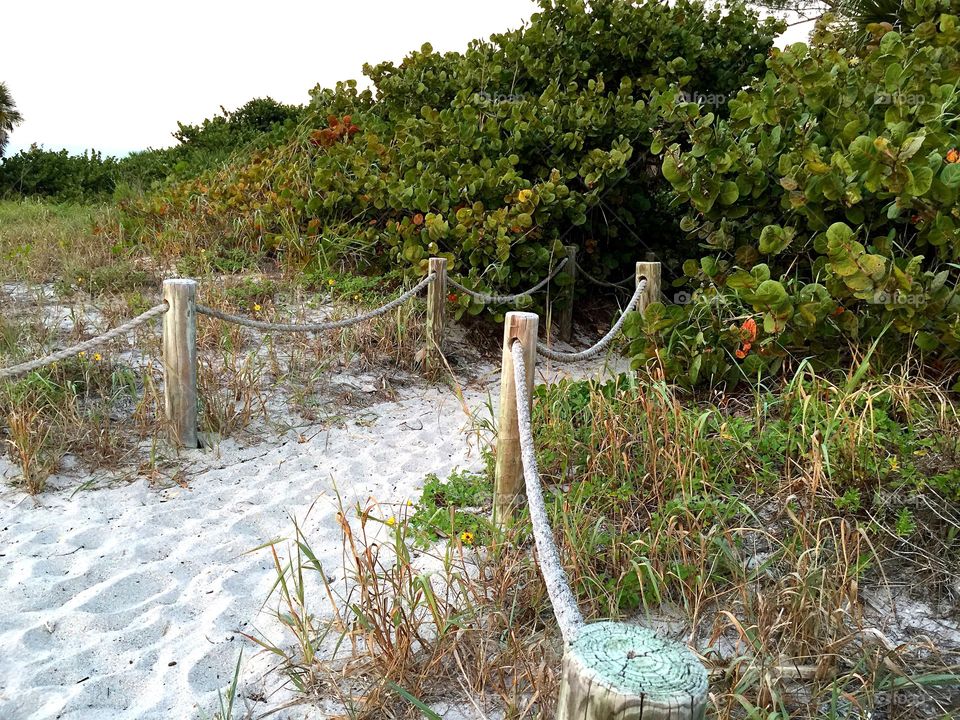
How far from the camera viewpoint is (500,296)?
6.28 metres

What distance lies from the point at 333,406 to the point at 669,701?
406 centimetres

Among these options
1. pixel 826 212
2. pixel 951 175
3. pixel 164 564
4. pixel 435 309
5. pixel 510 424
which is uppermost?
pixel 951 175

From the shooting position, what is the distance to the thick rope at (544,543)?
5.42ft

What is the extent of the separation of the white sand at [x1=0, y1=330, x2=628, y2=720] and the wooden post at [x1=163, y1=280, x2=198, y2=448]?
20 cm

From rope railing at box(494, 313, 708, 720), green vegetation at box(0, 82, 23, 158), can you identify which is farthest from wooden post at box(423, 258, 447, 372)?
green vegetation at box(0, 82, 23, 158)

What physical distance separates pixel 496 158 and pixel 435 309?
1905 millimetres

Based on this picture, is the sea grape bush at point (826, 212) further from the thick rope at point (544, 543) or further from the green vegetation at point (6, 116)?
the green vegetation at point (6, 116)

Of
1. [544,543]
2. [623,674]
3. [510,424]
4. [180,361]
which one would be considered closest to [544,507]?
[544,543]

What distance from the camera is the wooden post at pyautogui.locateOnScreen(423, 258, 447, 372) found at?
19.3ft

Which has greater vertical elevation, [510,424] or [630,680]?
[630,680]

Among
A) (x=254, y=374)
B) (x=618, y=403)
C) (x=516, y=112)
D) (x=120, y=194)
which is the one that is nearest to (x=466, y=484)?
(x=618, y=403)

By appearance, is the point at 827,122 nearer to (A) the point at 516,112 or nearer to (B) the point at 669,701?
(A) the point at 516,112

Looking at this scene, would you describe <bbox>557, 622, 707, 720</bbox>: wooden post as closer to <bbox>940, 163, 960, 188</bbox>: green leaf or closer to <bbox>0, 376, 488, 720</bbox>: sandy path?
<bbox>0, 376, 488, 720</bbox>: sandy path

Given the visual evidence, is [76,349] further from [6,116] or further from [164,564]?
[6,116]
